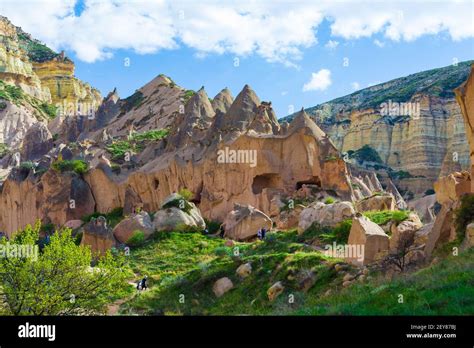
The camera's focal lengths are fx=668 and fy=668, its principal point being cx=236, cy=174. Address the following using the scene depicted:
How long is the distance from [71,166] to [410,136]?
232ft

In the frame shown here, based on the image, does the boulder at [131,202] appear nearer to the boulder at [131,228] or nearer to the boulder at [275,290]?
the boulder at [131,228]

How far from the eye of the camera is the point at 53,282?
61.8 feet

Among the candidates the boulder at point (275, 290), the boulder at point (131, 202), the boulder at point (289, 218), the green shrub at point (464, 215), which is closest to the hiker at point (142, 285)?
the boulder at point (275, 290)

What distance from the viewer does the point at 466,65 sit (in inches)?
5694

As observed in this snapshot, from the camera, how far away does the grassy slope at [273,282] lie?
43.1 feet

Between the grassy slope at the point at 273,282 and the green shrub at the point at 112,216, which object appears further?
the green shrub at the point at 112,216

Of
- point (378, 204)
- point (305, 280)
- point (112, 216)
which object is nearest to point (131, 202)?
point (112, 216)

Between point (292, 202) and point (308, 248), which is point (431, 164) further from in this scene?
point (308, 248)

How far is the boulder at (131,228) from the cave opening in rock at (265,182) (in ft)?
25.1

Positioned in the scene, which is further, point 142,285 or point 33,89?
point 33,89

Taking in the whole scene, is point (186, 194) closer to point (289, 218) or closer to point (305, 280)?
point (289, 218)

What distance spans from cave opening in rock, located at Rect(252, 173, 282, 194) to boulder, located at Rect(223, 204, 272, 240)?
16.6 ft

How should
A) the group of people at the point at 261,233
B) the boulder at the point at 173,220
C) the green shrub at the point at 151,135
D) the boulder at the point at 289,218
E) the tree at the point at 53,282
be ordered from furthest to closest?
the green shrub at the point at 151,135
the boulder at the point at 173,220
the boulder at the point at 289,218
the group of people at the point at 261,233
the tree at the point at 53,282
